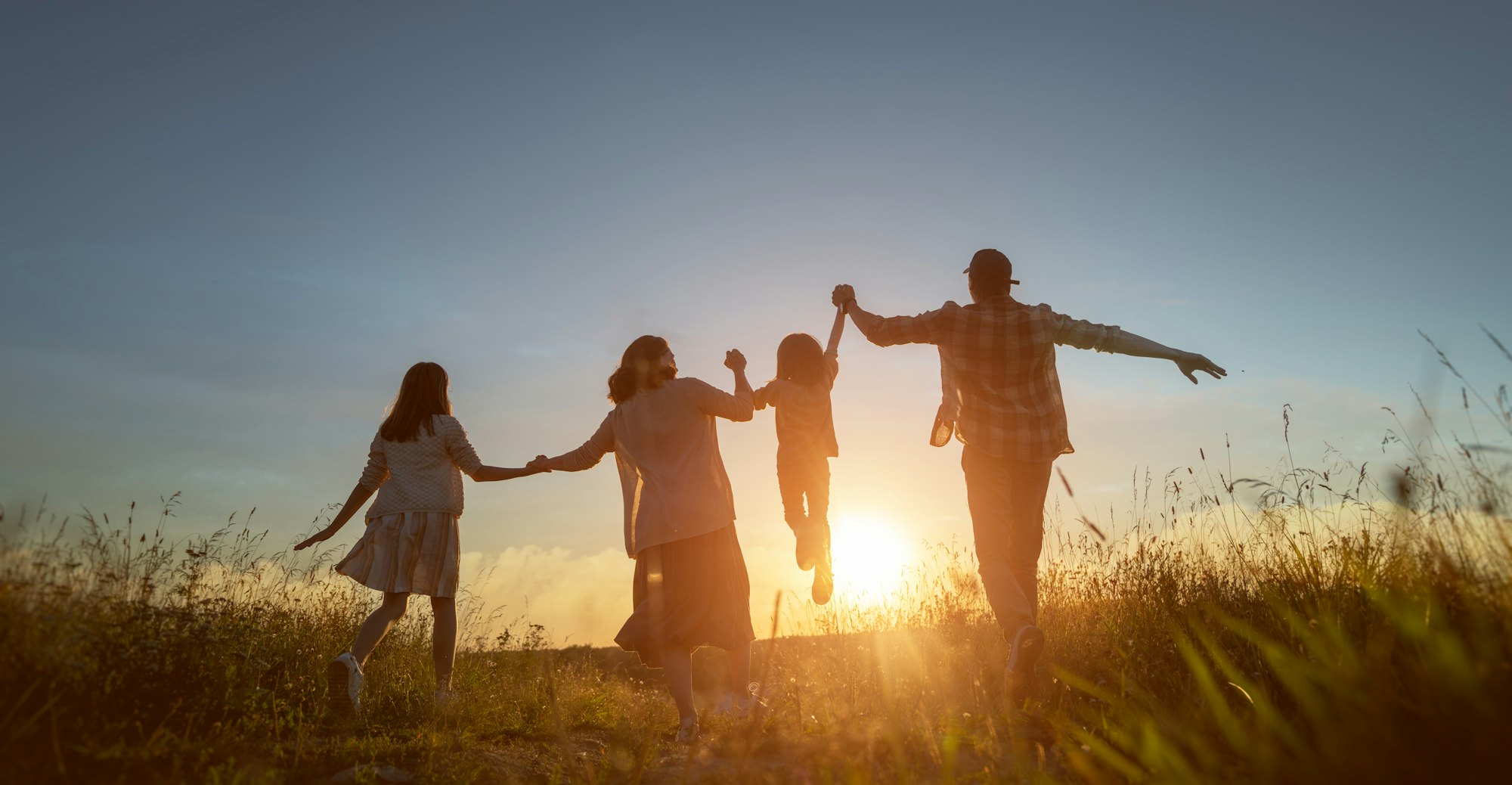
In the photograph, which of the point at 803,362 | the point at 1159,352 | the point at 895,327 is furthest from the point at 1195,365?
the point at 803,362

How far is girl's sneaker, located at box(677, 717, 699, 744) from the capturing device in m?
4.61

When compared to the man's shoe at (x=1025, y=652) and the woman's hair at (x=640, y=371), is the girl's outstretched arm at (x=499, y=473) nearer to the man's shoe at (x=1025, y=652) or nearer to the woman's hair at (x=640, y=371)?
the woman's hair at (x=640, y=371)

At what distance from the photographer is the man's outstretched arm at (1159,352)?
536 cm

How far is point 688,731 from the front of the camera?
466 centimetres

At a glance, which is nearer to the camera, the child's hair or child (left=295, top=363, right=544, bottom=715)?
child (left=295, top=363, right=544, bottom=715)

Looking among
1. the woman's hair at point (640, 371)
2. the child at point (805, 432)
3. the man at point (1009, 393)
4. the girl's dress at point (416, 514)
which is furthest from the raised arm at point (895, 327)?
the girl's dress at point (416, 514)

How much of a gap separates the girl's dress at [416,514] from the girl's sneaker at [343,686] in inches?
25.0

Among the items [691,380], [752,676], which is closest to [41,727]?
[691,380]

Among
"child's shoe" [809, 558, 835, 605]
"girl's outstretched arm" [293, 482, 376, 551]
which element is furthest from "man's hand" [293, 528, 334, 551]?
"child's shoe" [809, 558, 835, 605]

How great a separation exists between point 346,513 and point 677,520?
2.33 meters

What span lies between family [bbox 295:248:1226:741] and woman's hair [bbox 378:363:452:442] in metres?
0.01

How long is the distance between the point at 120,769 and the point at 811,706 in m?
3.40

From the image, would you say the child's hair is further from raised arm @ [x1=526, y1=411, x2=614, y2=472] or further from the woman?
raised arm @ [x1=526, y1=411, x2=614, y2=472]

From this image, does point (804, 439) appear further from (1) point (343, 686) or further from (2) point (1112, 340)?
(1) point (343, 686)
